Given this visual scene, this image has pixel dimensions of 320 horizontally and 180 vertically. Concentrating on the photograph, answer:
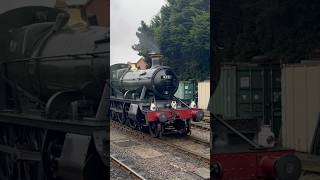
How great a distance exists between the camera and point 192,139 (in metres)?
1.91

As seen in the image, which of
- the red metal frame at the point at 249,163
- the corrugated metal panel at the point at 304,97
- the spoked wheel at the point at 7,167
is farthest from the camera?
the corrugated metal panel at the point at 304,97

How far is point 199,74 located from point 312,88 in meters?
3.85

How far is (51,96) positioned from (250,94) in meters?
1.48

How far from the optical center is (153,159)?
1.85m

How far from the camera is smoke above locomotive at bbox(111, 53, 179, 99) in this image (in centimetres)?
181

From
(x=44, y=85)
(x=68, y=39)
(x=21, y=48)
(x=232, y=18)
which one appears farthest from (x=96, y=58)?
(x=232, y=18)

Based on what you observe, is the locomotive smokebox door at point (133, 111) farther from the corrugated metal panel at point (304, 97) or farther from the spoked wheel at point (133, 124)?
the corrugated metal panel at point (304, 97)

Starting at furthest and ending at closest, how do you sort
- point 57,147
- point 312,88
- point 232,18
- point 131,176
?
point 312,88
point 232,18
point 57,147
point 131,176

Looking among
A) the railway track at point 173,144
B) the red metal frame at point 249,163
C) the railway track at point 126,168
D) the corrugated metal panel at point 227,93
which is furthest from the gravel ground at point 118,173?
the red metal frame at point 249,163

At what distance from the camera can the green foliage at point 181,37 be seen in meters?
1.82

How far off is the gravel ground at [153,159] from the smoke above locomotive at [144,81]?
0.22 m

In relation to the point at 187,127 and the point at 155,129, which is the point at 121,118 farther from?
the point at 187,127

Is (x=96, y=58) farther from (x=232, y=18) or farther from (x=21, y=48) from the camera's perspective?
(x=232, y=18)

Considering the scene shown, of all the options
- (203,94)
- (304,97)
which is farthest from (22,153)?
(304,97)
